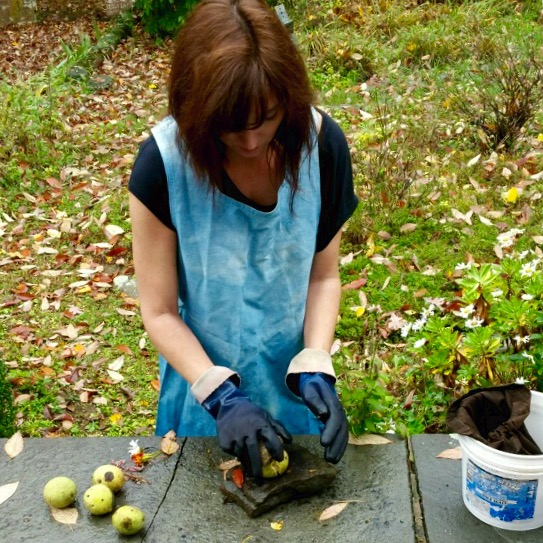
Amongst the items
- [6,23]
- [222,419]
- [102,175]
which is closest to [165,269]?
[222,419]

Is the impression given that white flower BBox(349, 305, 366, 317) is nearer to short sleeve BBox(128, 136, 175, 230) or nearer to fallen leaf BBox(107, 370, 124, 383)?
fallen leaf BBox(107, 370, 124, 383)

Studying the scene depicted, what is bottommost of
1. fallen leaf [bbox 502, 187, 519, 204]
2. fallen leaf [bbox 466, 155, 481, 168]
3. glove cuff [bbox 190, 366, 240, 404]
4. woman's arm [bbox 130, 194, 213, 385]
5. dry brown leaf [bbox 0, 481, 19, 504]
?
fallen leaf [bbox 502, 187, 519, 204]

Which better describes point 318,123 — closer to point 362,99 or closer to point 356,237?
point 356,237

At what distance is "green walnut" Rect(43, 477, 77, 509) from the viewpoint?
171 cm

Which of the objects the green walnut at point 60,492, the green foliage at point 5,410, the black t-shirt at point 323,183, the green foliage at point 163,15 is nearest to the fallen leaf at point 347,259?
the green foliage at point 5,410

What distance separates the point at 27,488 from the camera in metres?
1.82

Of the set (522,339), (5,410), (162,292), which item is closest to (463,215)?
(522,339)

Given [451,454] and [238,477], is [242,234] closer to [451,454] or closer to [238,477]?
[238,477]

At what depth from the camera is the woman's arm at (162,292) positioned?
192cm

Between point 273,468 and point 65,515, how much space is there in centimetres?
49

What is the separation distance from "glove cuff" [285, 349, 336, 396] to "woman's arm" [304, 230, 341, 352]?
10cm

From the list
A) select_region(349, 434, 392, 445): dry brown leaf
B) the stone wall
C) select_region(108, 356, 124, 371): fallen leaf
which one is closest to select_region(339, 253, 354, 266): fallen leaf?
select_region(108, 356, 124, 371): fallen leaf

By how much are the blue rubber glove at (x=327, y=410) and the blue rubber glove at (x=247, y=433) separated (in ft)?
0.32

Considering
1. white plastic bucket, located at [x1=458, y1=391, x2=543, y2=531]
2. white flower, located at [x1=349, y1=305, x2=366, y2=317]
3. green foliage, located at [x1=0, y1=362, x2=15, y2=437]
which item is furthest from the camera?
white flower, located at [x1=349, y1=305, x2=366, y2=317]
